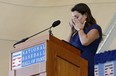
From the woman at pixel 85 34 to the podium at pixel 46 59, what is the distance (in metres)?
0.23

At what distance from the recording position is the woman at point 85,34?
113 inches

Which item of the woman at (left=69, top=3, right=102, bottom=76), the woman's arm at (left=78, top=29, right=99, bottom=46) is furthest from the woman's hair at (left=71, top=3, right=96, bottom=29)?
the woman's arm at (left=78, top=29, right=99, bottom=46)

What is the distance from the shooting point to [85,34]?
2.88 m

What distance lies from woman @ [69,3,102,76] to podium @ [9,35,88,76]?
9.1 inches

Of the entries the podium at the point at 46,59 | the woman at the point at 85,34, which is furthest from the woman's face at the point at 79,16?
the podium at the point at 46,59

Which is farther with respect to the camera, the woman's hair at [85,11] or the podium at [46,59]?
the woman's hair at [85,11]

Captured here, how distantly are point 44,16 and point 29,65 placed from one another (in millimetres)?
3842

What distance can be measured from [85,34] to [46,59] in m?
0.60

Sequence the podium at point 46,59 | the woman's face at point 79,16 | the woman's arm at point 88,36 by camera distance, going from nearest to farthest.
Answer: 1. the podium at point 46,59
2. the woman's arm at point 88,36
3. the woman's face at point 79,16

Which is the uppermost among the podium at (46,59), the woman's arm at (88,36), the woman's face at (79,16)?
the woman's face at (79,16)

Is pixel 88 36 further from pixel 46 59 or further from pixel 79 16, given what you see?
pixel 46 59

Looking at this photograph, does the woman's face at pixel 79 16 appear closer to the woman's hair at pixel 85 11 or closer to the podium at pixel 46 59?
the woman's hair at pixel 85 11

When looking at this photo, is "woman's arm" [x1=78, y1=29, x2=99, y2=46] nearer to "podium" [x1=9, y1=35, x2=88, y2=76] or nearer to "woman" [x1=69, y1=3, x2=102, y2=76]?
"woman" [x1=69, y1=3, x2=102, y2=76]

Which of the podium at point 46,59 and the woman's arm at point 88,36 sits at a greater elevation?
the woman's arm at point 88,36
